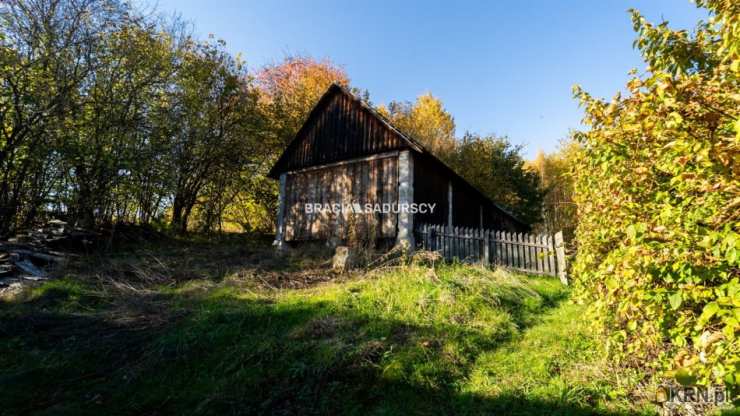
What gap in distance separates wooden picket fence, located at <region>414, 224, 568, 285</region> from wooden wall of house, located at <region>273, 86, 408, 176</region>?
10.00 ft

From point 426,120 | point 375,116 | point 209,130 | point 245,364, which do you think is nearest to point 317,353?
point 245,364

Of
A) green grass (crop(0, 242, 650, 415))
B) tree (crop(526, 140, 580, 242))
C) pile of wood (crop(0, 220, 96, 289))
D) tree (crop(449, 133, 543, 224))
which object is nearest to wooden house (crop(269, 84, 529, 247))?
green grass (crop(0, 242, 650, 415))

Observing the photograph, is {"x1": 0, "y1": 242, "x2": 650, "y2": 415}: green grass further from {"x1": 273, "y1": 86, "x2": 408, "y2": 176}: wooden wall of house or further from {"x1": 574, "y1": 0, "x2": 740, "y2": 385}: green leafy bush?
{"x1": 273, "y1": 86, "x2": 408, "y2": 176}: wooden wall of house

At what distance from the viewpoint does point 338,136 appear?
1238 cm

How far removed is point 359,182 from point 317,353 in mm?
8082

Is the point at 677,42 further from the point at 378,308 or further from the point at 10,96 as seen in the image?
the point at 10,96

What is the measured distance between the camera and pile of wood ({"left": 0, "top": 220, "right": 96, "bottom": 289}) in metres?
7.71

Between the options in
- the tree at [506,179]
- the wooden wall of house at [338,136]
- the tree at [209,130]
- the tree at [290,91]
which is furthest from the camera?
the tree at [506,179]

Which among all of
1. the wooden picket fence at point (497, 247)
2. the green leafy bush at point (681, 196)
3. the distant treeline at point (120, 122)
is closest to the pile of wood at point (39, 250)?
the distant treeline at point (120, 122)

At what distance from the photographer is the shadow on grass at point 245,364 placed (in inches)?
134

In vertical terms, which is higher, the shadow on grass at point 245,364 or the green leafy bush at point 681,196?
the green leafy bush at point 681,196

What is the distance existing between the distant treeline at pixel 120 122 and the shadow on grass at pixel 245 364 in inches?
272

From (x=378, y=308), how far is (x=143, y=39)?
42.9ft

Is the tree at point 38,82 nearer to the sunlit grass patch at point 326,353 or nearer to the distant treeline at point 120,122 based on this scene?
the distant treeline at point 120,122
